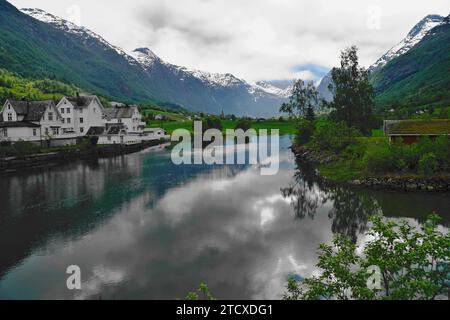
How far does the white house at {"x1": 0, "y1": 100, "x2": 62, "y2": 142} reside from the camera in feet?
218

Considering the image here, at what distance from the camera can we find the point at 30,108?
2881 inches

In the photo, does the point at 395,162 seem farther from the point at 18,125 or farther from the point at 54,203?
the point at 18,125

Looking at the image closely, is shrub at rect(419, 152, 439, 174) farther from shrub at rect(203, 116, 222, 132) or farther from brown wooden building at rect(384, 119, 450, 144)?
shrub at rect(203, 116, 222, 132)

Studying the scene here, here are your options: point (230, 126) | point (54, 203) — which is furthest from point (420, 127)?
point (230, 126)

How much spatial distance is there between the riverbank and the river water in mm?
9151

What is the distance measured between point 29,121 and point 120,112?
3232 cm

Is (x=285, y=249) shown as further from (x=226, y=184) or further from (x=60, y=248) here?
(x=226, y=184)

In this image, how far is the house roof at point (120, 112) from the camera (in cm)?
9938

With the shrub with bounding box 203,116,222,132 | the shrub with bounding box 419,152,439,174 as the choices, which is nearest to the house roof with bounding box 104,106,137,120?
the shrub with bounding box 203,116,222,132

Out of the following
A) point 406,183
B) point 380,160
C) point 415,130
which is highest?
point 415,130

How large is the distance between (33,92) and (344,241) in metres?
167

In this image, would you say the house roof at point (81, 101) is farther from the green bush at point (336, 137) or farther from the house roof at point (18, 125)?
the green bush at point (336, 137)

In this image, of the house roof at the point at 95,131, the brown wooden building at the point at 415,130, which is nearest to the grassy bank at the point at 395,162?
the brown wooden building at the point at 415,130

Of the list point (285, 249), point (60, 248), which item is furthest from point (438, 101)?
point (60, 248)
